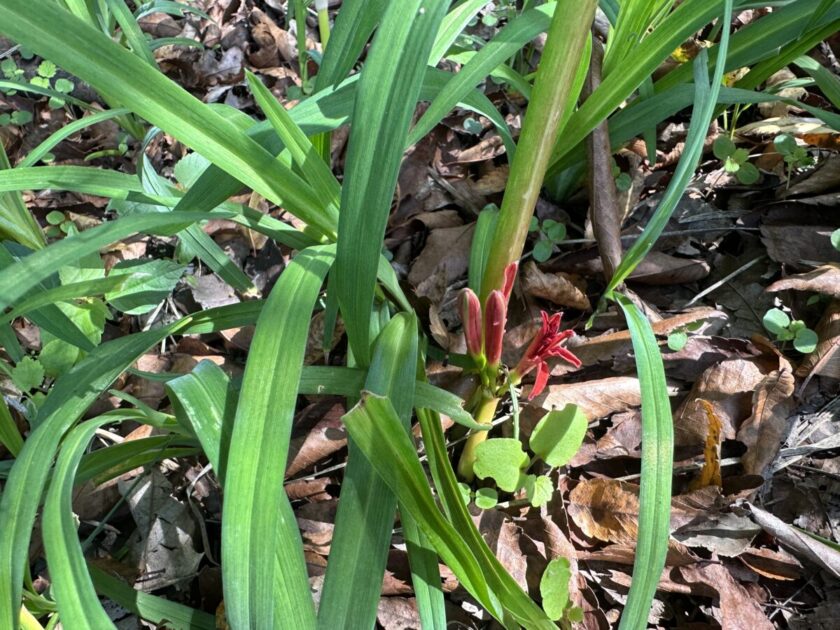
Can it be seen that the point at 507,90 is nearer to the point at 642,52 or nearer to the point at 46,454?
the point at 642,52

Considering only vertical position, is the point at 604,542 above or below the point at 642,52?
below

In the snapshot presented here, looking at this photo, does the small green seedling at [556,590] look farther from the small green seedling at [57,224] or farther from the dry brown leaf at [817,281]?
the small green seedling at [57,224]

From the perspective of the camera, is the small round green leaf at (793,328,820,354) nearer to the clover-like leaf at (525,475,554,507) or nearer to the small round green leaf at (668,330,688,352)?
the small round green leaf at (668,330,688,352)

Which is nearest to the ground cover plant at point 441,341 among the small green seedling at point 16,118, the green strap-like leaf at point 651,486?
the green strap-like leaf at point 651,486

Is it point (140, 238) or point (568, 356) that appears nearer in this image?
point (568, 356)

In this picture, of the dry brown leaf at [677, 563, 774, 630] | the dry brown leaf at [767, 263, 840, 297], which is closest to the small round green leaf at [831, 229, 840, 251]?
the dry brown leaf at [767, 263, 840, 297]

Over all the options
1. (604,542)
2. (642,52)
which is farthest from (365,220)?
(604,542)
